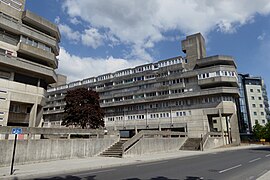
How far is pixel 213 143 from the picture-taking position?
1522 inches

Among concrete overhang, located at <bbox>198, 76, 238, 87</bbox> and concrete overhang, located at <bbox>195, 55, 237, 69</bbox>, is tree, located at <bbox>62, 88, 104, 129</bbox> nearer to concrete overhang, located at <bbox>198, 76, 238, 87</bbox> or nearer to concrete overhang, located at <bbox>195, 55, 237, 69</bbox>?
concrete overhang, located at <bbox>198, 76, 238, 87</bbox>

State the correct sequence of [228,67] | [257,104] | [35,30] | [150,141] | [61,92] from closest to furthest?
[150,141] < [35,30] < [228,67] < [61,92] < [257,104]

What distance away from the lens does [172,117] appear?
50531mm

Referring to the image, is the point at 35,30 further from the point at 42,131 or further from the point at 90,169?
the point at 90,169

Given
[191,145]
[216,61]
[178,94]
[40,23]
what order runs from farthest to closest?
1. [178,94]
2. [216,61]
3. [191,145]
4. [40,23]

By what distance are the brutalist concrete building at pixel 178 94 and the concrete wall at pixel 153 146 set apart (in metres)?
16.6

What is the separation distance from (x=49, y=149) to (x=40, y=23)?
A: 21801 millimetres

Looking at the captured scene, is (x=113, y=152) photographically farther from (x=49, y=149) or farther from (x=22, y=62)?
(x=22, y=62)

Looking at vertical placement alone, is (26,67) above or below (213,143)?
above

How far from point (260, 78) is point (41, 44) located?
3873 inches

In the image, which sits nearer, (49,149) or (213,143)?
(49,149)

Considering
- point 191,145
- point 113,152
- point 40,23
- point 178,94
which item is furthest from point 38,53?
point 178,94

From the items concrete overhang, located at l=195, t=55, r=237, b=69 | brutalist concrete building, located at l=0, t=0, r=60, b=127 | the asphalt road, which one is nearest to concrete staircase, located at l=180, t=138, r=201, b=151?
the asphalt road

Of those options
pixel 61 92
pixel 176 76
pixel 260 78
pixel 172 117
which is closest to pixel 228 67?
pixel 176 76
